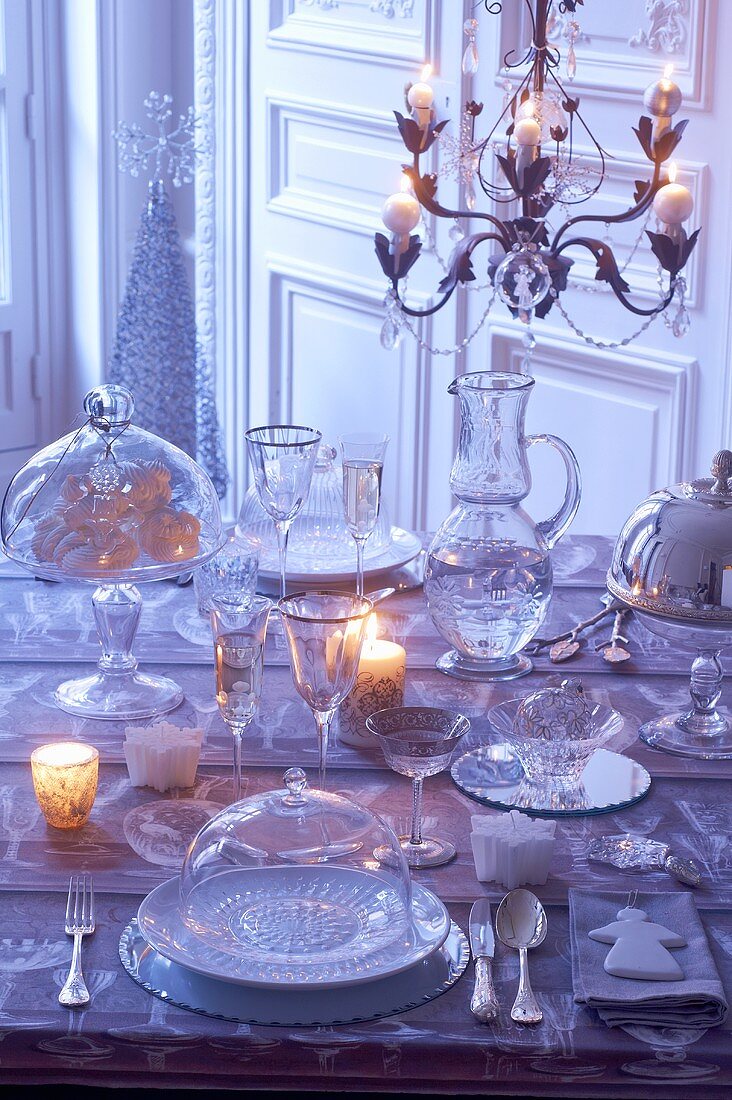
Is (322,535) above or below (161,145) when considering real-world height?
below

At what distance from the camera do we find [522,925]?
107cm

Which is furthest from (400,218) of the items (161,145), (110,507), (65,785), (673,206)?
(161,145)

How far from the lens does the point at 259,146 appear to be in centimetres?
367

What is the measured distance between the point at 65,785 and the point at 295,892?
0.26 metres

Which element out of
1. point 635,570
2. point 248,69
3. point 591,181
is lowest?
point 635,570

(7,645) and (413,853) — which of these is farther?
(7,645)

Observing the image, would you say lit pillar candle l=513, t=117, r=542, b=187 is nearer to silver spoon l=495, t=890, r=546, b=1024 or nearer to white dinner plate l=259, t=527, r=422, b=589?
white dinner plate l=259, t=527, r=422, b=589

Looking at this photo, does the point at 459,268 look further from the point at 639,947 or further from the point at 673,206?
the point at 639,947

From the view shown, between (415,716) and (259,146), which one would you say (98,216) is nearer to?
(259,146)

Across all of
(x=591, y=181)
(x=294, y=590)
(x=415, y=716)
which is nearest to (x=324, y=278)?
(x=591, y=181)

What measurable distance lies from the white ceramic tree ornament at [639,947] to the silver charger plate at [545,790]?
198 mm

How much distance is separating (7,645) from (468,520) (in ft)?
1.91

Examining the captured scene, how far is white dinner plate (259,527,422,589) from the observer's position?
1.79 metres

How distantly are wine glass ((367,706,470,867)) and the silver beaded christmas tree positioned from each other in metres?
2.66
